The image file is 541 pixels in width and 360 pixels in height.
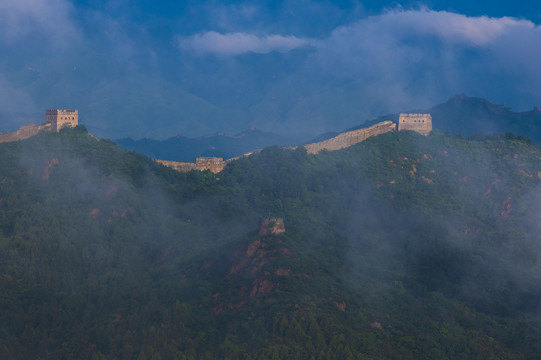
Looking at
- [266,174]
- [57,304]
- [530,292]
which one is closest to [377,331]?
[530,292]

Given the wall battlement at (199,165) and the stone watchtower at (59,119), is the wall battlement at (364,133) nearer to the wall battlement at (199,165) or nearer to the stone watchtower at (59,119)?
the wall battlement at (199,165)

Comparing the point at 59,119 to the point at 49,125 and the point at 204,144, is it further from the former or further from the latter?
the point at 204,144

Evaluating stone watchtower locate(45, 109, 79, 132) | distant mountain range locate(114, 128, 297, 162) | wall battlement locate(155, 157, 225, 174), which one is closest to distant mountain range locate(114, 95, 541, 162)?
distant mountain range locate(114, 128, 297, 162)

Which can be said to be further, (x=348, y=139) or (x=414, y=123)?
(x=414, y=123)

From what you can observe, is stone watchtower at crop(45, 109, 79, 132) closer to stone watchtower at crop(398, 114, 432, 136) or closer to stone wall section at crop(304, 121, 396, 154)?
stone wall section at crop(304, 121, 396, 154)

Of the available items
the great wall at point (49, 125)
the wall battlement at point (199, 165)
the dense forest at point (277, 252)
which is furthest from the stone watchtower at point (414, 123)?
the great wall at point (49, 125)

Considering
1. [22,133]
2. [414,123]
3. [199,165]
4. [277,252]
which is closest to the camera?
[277,252]

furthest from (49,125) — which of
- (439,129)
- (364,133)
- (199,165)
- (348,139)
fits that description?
(439,129)
